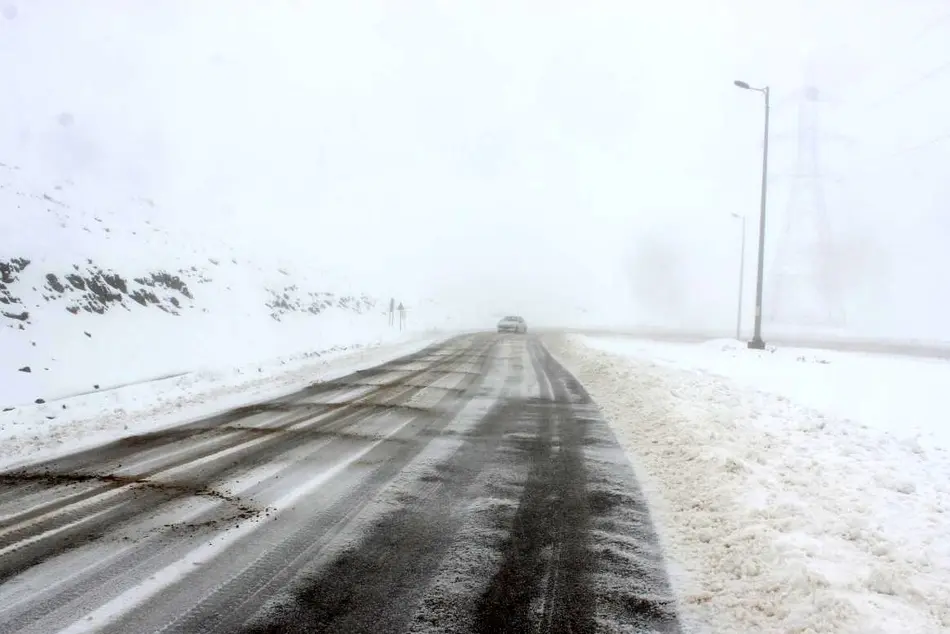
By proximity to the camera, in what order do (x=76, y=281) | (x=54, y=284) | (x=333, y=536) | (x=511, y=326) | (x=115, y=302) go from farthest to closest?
(x=511, y=326) < (x=115, y=302) < (x=76, y=281) < (x=54, y=284) < (x=333, y=536)

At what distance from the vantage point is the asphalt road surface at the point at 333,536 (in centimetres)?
285

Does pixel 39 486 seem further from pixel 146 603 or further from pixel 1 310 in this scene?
pixel 1 310

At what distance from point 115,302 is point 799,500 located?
19.6 meters

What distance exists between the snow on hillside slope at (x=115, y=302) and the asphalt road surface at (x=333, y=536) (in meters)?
7.66

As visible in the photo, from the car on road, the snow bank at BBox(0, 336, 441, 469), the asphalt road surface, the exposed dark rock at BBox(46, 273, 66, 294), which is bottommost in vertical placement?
the snow bank at BBox(0, 336, 441, 469)

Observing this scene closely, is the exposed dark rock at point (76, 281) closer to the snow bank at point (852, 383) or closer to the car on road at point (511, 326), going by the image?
the snow bank at point (852, 383)

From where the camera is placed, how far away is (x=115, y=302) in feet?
57.0

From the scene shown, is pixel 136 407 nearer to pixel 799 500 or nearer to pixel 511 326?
pixel 799 500

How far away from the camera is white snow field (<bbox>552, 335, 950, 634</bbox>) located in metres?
2.96

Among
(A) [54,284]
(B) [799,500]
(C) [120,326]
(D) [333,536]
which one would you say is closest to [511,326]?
(C) [120,326]

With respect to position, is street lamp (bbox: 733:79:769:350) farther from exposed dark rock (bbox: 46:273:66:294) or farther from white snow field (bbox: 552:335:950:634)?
exposed dark rock (bbox: 46:273:66:294)

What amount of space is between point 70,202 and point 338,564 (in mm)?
25050

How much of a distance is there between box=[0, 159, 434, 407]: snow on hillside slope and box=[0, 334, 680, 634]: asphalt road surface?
7658 millimetres

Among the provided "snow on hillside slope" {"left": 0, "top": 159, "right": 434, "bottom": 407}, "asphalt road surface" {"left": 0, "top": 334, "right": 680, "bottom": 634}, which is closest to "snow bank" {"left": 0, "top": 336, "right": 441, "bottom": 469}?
"asphalt road surface" {"left": 0, "top": 334, "right": 680, "bottom": 634}
